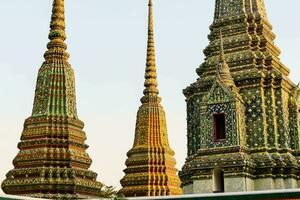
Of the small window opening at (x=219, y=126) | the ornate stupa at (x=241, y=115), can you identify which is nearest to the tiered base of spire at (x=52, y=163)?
the ornate stupa at (x=241, y=115)

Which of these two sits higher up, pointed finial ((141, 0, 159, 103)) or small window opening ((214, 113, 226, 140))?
pointed finial ((141, 0, 159, 103))

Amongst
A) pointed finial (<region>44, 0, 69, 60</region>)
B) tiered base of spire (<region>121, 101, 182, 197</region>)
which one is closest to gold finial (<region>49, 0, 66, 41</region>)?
pointed finial (<region>44, 0, 69, 60</region>)

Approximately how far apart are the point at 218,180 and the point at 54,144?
22.7 ft

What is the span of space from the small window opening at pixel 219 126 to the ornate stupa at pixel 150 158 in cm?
814

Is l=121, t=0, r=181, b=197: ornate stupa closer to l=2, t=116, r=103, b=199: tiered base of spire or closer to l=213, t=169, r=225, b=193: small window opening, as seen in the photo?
l=2, t=116, r=103, b=199: tiered base of spire

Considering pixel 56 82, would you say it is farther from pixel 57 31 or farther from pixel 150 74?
pixel 150 74

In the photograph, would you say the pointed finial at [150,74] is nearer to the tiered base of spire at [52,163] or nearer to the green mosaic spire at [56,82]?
the green mosaic spire at [56,82]

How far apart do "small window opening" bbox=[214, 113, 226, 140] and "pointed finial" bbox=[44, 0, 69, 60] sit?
7.89 metres

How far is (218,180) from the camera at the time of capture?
22.1 m

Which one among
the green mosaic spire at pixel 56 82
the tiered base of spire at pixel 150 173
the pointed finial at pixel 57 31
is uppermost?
→ the pointed finial at pixel 57 31

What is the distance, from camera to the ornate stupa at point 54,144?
78.1 feet

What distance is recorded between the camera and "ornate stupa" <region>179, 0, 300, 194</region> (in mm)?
21812

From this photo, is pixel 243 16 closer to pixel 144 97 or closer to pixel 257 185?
pixel 257 185

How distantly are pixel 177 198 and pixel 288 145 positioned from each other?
5.27 meters
